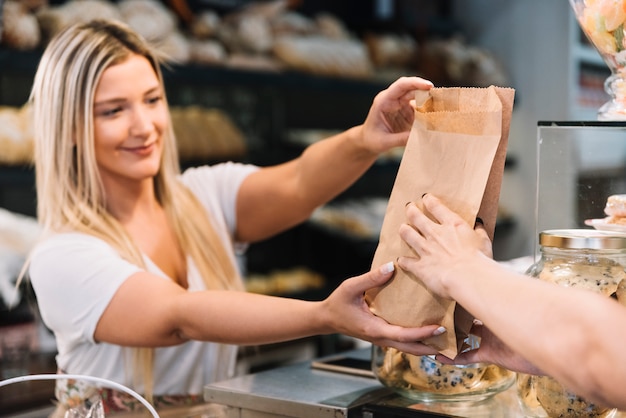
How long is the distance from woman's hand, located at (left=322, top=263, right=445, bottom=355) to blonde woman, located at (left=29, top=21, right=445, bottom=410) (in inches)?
6.3

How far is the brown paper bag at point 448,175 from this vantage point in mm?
1184

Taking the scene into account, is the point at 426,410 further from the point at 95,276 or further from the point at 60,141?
the point at 60,141

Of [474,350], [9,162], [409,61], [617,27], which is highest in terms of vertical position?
[409,61]

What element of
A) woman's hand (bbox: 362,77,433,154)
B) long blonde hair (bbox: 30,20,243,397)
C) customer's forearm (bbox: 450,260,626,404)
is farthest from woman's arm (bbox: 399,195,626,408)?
long blonde hair (bbox: 30,20,243,397)

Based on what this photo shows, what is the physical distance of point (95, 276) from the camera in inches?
72.1

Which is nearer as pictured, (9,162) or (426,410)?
(426,410)

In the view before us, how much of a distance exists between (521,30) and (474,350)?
480 centimetres

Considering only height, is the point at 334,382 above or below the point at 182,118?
below

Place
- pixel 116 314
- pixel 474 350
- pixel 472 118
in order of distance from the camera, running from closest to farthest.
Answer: pixel 472 118
pixel 474 350
pixel 116 314

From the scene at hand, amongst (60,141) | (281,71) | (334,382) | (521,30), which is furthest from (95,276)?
(521,30)

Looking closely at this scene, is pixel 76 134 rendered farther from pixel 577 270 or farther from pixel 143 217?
pixel 577 270

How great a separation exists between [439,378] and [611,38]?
625 millimetres


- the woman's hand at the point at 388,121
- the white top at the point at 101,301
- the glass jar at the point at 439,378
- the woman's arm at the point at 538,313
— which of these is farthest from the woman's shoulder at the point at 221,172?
the woman's arm at the point at 538,313

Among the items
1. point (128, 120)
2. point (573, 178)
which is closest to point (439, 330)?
point (573, 178)
